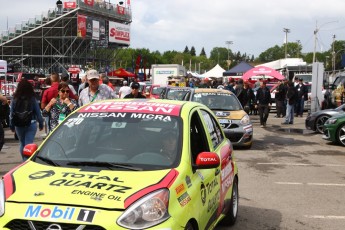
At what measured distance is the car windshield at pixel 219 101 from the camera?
525 inches

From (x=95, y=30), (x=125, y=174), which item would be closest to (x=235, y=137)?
(x=125, y=174)

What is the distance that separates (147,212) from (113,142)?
1.18 m

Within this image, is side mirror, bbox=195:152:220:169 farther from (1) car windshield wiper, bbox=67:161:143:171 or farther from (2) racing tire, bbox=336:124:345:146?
(2) racing tire, bbox=336:124:345:146

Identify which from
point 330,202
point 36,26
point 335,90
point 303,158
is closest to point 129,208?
point 330,202

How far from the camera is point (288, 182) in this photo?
8828mm

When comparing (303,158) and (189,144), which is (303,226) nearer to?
(189,144)

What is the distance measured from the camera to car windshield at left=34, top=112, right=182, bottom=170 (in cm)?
434

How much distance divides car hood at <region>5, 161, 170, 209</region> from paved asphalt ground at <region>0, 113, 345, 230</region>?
2.30m

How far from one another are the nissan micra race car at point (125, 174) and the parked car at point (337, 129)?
28.8 ft

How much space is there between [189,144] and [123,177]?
0.80 meters

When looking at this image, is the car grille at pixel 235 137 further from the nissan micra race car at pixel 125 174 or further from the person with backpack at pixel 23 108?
the nissan micra race car at pixel 125 174

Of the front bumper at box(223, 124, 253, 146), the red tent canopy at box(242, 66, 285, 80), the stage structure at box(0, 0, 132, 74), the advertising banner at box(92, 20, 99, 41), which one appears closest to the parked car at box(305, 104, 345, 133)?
the front bumper at box(223, 124, 253, 146)

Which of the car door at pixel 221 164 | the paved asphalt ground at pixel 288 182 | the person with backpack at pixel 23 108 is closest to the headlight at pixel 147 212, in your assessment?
the car door at pixel 221 164

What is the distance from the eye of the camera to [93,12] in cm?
6438
